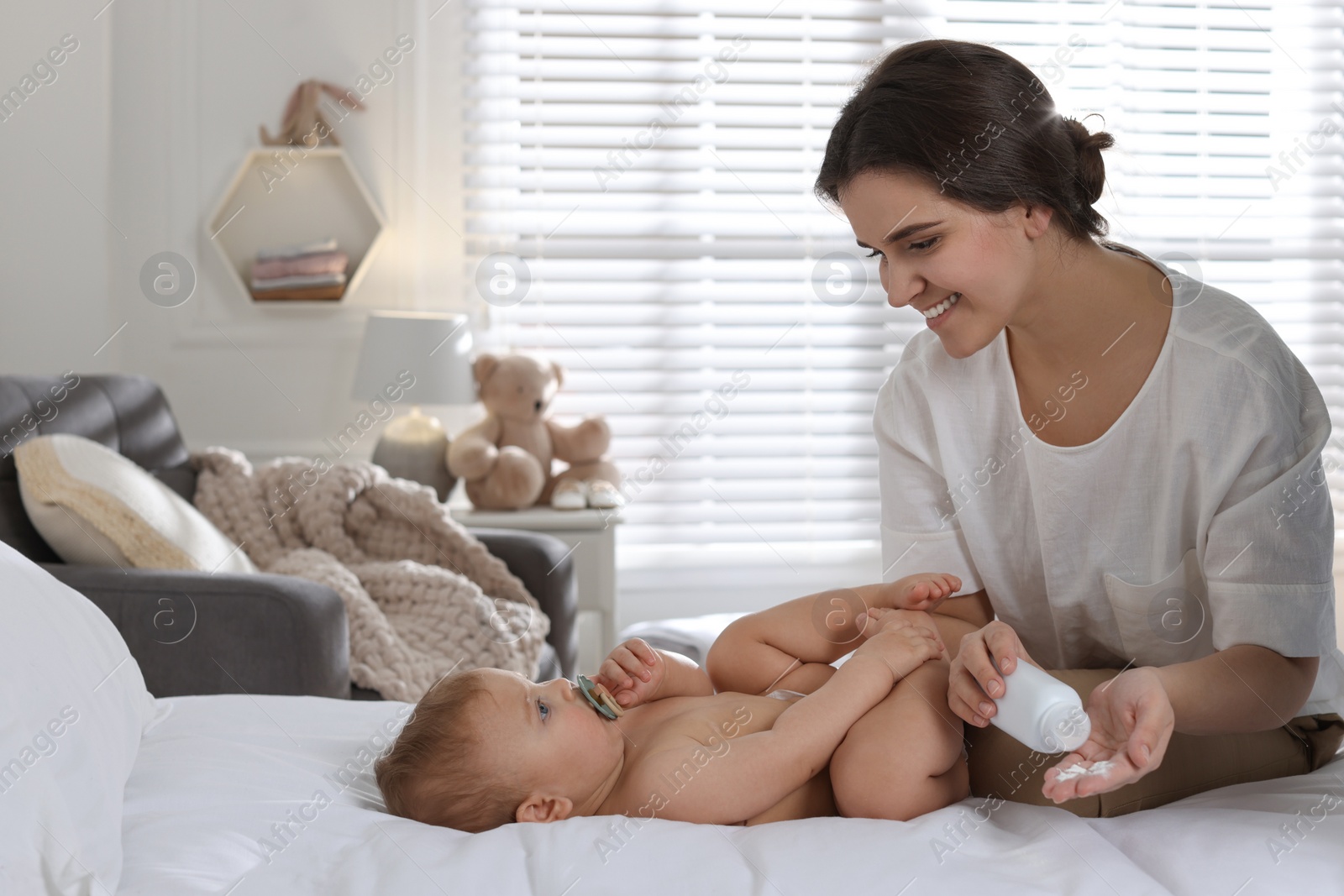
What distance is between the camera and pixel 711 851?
0.73 meters

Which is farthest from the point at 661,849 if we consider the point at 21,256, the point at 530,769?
the point at 21,256

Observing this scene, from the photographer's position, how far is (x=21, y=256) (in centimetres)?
274

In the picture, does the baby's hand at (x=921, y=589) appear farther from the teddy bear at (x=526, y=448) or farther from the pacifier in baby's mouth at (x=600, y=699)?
the teddy bear at (x=526, y=448)

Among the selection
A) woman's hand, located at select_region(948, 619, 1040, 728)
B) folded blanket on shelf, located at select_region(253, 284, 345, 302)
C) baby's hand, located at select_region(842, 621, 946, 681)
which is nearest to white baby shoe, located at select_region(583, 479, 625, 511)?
folded blanket on shelf, located at select_region(253, 284, 345, 302)

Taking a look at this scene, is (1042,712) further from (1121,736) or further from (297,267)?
(297,267)

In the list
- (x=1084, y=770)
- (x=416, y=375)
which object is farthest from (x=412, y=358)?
(x=1084, y=770)

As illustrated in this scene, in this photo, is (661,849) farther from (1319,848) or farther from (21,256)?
(21,256)

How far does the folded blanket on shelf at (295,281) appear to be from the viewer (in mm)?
2818

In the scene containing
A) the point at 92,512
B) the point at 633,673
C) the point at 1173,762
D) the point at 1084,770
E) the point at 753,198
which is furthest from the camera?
the point at 753,198

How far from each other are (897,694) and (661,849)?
28 centimetres

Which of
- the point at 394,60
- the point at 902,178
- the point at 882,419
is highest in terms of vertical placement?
the point at 394,60

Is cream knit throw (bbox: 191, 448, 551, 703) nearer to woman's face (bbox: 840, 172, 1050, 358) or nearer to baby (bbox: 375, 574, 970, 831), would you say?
baby (bbox: 375, 574, 970, 831)

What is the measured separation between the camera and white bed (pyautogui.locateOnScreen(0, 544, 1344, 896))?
0.70 meters

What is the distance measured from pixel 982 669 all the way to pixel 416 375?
2047 millimetres
